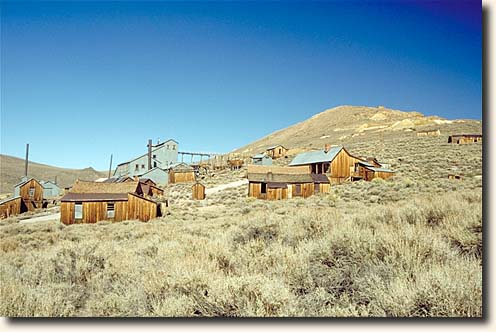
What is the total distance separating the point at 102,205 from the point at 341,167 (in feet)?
62.8

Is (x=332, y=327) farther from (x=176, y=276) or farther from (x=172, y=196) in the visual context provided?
(x=172, y=196)

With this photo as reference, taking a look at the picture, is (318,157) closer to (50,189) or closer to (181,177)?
(181,177)

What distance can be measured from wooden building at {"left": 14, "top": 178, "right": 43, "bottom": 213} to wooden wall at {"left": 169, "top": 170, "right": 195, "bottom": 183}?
1071cm

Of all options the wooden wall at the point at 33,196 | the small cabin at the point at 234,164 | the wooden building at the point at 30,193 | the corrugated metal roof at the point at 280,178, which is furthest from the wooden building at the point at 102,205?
the small cabin at the point at 234,164

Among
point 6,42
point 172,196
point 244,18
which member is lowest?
point 172,196

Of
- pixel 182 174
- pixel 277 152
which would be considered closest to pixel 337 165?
pixel 182 174

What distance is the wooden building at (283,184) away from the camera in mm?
22516

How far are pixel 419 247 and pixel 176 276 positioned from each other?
2653 millimetres

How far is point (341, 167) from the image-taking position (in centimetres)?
2595

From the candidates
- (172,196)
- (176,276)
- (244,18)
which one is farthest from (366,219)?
(172,196)

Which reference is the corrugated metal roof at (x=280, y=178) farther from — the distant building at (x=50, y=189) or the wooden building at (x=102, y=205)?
the distant building at (x=50, y=189)

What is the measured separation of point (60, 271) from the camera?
405 cm

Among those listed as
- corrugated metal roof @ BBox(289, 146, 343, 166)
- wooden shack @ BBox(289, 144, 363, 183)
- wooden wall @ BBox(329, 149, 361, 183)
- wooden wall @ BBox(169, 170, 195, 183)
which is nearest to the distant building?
wooden wall @ BBox(169, 170, 195, 183)

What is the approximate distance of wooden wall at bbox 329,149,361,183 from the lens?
2559 centimetres
